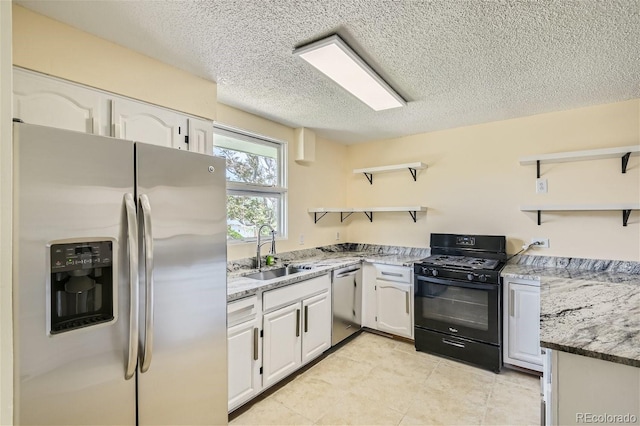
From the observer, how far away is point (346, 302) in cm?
320

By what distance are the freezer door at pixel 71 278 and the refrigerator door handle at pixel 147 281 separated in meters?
0.07

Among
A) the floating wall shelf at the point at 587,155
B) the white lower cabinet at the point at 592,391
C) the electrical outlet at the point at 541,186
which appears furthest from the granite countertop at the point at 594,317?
the floating wall shelf at the point at 587,155

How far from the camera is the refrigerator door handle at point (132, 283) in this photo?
125 cm

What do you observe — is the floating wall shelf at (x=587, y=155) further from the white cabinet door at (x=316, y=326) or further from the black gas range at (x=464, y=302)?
the white cabinet door at (x=316, y=326)

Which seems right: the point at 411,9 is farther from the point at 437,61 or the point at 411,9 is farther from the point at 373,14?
the point at 437,61

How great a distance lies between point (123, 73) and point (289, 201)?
193 centimetres

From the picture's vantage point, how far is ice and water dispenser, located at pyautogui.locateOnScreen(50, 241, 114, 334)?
111 cm

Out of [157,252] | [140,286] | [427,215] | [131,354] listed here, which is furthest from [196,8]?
[427,215]

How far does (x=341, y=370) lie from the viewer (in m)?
2.68

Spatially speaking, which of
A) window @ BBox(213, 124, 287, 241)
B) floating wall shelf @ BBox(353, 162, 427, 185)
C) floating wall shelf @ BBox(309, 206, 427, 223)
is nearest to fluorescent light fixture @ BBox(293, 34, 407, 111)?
floating wall shelf @ BBox(353, 162, 427, 185)

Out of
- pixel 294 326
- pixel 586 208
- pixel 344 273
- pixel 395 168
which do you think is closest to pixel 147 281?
pixel 294 326

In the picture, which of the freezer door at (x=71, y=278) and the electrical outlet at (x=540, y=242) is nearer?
the freezer door at (x=71, y=278)

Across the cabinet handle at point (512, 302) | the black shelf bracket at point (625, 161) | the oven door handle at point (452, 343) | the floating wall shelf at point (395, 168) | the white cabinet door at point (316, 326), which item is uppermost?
the floating wall shelf at point (395, 168)

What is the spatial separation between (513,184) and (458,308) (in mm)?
1372
